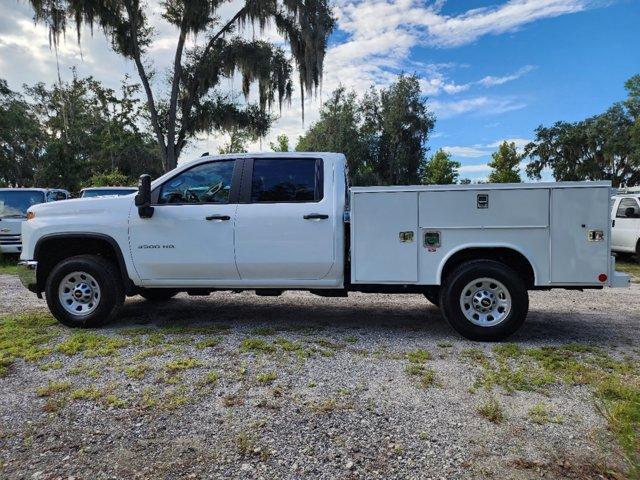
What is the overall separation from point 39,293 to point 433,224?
468 centimetres

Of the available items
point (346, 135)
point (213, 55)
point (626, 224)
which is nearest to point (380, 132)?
point (346, 135)

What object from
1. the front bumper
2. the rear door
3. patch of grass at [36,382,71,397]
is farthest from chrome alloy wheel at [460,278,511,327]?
the front bumper

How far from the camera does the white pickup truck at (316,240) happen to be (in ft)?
15.9

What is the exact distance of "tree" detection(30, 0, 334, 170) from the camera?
1591cm

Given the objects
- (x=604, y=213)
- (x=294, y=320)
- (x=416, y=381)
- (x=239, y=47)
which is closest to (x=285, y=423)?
(x=416, y=381)

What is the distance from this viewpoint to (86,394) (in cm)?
367

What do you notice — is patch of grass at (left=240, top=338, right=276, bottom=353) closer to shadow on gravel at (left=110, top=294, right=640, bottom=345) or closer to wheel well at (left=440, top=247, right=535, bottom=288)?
shadow on gravel at (left=110, top=294, right=640, bottom=345)

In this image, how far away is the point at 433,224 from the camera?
5.00 m

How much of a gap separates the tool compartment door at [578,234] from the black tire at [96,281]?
4.84 m

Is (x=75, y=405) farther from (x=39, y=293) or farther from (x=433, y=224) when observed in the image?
(x=433, y=224)

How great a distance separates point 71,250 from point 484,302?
15.8ft

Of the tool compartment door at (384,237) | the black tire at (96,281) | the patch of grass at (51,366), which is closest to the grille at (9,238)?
the black tire at (96,281)

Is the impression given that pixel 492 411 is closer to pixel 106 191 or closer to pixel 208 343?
pixel 208 343

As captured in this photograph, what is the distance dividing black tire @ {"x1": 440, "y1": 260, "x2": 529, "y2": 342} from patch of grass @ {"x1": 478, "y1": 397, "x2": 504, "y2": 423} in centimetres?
155
